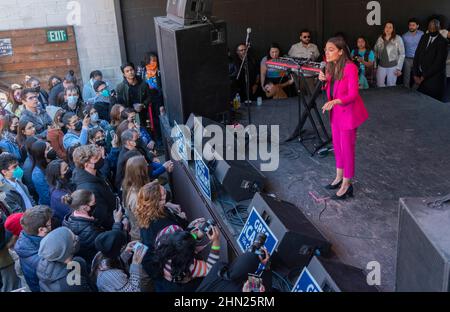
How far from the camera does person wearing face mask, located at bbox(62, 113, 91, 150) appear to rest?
479 centimetres

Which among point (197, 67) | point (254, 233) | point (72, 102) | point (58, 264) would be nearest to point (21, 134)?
point (72, 102)

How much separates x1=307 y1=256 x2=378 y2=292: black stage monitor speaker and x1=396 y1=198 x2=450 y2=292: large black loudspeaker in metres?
0.20

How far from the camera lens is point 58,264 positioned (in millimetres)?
2877

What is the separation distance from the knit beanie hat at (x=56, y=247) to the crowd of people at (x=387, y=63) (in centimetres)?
439

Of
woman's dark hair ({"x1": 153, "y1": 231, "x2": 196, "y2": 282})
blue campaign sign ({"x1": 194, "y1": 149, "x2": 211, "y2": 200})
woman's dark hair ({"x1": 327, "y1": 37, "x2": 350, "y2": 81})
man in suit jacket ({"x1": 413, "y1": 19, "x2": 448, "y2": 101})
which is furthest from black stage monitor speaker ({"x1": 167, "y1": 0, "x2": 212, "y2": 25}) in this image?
man in suit jacket ({"x1": 413, "y1": 19, "x2": 448, "y2": 101})

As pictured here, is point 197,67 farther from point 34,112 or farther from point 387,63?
point 387,63

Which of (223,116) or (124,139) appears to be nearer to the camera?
(124,139)

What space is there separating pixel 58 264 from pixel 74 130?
2.35 m

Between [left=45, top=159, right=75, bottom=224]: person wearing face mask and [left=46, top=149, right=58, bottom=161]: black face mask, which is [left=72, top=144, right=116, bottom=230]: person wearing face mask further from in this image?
[left=46, top=149, right=58, bottom=161]: black face mask

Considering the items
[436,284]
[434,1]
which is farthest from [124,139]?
[434,1]

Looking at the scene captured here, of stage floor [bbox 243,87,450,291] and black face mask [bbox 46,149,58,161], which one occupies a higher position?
black face mask [bbox 46,149,58,161]
